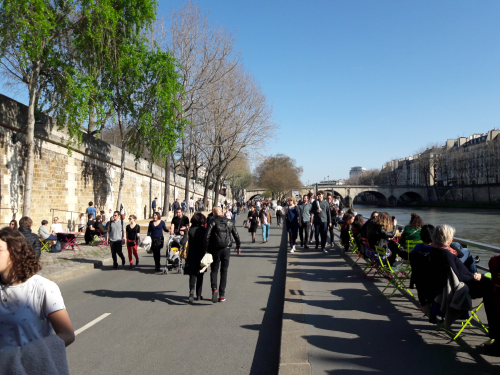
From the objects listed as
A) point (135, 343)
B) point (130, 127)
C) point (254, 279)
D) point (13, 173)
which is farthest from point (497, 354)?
point (130, 127)

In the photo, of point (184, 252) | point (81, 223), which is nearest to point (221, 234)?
point (184, 252)

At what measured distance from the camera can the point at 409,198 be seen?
91.6 metres

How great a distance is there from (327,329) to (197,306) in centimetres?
239

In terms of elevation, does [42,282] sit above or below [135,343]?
above

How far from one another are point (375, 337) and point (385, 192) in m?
89.3

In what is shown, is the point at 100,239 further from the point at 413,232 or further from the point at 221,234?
the point at 413,232

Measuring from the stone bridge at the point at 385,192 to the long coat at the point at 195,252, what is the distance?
8040 cm

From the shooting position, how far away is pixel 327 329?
4.59 m

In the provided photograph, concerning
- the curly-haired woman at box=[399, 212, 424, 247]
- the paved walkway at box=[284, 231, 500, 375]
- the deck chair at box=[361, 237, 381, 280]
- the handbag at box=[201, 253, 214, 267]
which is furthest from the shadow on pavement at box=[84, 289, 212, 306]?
the curly-haired woman at box=[399, 212, 424, 247]

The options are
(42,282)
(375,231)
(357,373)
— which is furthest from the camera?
(375,231)

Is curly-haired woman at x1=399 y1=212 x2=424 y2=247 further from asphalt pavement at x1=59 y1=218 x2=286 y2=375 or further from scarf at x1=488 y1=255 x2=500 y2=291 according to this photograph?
scarf at x1=488 y1=255 x2=500 y2=291

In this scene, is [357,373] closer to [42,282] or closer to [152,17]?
[42,282]

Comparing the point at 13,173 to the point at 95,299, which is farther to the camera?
the point at 13,173

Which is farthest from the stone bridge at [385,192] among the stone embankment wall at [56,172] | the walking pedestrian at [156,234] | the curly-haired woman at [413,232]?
the curly-haired woman at [413,232]
